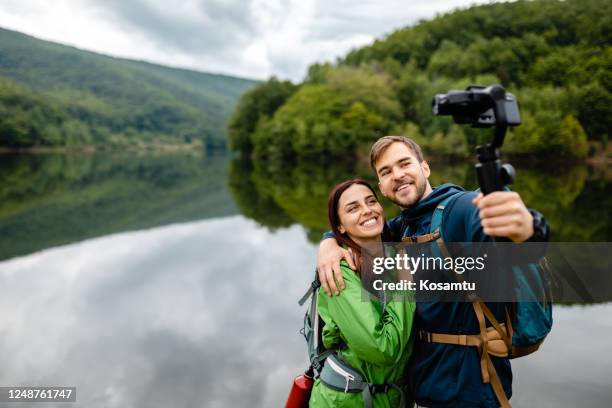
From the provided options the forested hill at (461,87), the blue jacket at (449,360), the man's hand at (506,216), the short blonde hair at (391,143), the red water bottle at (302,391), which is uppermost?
the forested hill at (461,87)

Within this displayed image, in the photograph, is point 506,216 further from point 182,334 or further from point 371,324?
point 182,334

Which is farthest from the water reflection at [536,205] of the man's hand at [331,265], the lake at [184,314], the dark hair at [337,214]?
the man's hand at [331,265]

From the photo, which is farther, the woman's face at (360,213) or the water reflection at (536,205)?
the water reflection at (536,205)

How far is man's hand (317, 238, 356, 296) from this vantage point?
2.65 meters

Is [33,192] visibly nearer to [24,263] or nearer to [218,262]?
[24,263]

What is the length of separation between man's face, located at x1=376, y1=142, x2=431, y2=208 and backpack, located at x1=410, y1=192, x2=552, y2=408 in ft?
1.00

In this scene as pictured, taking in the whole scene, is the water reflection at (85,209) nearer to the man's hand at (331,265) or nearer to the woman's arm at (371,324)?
the man's hand at (331,265)

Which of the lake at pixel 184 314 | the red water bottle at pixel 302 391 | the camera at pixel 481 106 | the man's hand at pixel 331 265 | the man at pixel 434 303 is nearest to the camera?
the camera at pixel 481 106

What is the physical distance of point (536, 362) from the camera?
651cm

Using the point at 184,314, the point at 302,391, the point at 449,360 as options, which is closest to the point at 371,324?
the point at 449,360

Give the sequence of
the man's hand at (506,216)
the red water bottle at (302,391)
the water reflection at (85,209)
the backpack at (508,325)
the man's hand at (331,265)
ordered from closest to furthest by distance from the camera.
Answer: the man's hand at (506,216) → the backpack at (508,325) → the man's hand at (331,265) → the red water bottle at (302,391) → the water reflection at (85,209)

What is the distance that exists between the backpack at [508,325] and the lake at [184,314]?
4.00 m

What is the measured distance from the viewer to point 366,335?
97.7 inches

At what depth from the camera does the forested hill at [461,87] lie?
56219 millimetres
